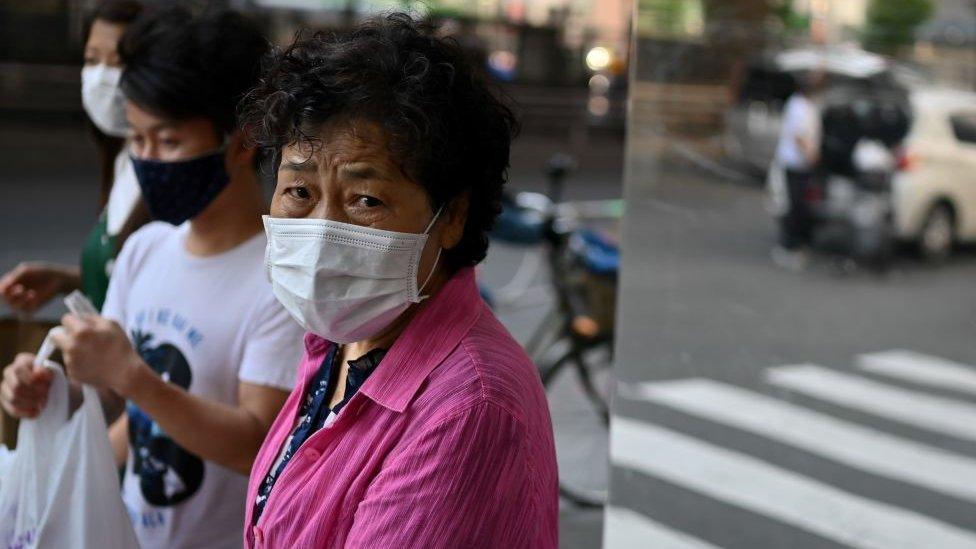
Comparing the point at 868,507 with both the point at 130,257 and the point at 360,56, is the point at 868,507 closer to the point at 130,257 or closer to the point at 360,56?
the point at 130,257

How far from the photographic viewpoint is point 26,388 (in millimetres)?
1957

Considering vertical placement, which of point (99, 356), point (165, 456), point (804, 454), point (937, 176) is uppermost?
point (99, 356)

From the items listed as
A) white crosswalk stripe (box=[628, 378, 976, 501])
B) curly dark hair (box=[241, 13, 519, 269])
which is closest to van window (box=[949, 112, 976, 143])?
white crosswalk stripe (box=[628, 378, 976, 501])

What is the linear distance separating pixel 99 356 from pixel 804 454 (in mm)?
3073

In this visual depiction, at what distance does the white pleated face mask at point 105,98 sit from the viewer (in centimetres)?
247

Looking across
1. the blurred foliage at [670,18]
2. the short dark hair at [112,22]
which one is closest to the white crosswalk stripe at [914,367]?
the blurred foliage at [670,18]

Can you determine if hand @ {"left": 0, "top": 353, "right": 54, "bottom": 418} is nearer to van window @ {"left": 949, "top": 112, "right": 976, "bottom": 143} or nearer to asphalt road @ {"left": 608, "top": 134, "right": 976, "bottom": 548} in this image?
asphalt road @ {"left": 608, "top": 134, "right": 976, "bottom": 548}

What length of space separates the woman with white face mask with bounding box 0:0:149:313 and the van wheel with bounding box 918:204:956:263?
3735 mm

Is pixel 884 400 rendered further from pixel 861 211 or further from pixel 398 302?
→ pixel 398 302

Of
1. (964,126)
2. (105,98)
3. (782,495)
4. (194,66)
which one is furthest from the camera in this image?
(964,126)

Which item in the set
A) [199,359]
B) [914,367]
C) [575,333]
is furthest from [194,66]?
[914,367]

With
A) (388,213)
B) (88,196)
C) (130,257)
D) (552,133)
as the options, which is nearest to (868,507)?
(130,257)

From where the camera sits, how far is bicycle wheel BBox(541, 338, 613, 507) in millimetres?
5113

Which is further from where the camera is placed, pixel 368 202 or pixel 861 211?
pixel 861 211
